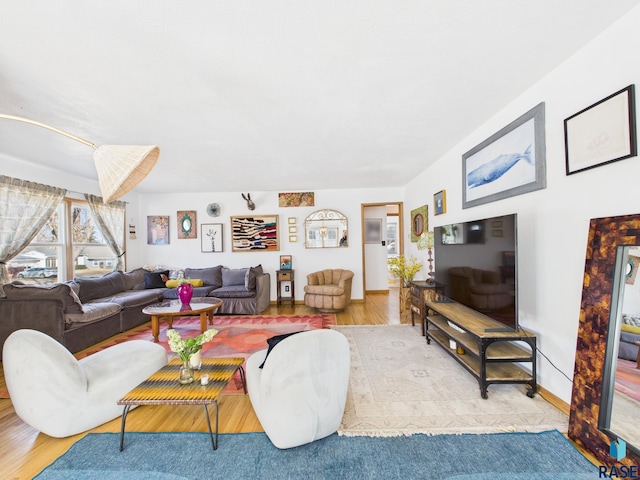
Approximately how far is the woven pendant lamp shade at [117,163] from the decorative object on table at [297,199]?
4621 millimetres

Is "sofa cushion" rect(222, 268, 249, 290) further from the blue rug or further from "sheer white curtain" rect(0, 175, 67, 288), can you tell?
the blue rug

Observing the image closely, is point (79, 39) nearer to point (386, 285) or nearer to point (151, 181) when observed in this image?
point (151, 181)

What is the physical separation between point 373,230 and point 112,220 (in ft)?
18.1

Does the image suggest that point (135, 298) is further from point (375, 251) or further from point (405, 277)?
point (375, 251)

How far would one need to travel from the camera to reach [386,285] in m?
6.84

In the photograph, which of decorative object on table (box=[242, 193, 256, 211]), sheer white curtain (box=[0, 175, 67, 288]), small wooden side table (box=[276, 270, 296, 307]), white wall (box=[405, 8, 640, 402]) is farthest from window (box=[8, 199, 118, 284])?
white wall (box=[405, 8, 640, 402])

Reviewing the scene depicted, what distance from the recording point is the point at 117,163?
1.07 m

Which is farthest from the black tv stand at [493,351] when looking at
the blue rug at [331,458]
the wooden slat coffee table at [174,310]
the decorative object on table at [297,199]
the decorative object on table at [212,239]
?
the decorative object on table at [212,239]

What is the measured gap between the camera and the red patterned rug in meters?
3.19

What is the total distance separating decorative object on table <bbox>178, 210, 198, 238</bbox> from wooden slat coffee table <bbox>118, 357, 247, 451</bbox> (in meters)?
4.20

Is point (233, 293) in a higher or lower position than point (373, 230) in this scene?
lower

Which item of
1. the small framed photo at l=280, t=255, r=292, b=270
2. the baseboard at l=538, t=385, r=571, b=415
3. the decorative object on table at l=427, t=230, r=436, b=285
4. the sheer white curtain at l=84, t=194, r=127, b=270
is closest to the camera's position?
the baseboard at l=538, t=385, r=571, b=415

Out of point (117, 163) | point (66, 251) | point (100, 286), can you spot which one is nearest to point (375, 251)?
point (100, 286)

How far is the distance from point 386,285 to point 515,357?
4.78 metres
